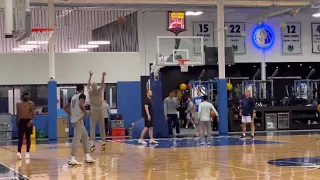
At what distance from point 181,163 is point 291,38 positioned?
22704 mm

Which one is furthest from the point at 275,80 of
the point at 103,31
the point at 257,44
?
the point at 103,31

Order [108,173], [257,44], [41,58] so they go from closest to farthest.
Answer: [108,173]
[41,58]
[257,44]

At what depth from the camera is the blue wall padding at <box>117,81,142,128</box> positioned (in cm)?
3070

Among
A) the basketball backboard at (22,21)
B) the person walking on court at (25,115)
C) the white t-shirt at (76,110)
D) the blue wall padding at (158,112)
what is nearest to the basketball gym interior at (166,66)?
the blue wall padding at (158,112)

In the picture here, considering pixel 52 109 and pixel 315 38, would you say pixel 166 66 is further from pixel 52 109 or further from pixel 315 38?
pixel 315 38

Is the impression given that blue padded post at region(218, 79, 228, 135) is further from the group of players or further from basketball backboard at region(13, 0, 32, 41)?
basketball backboard at region(13, 0, 32, 41)

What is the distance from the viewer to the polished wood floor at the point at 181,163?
12.6 m

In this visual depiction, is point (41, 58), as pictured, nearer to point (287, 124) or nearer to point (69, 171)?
point (287, 124)

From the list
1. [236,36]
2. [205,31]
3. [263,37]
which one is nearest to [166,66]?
[205,31]

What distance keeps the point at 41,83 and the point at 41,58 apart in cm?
128

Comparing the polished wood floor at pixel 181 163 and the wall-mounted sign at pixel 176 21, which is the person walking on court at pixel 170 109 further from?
the wall-mounted sign at pixel 176 21

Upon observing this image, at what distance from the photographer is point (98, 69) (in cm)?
3161

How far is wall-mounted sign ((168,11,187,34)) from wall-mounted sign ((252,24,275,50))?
6.18m

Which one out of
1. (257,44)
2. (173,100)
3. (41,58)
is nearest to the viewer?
(173,100)
